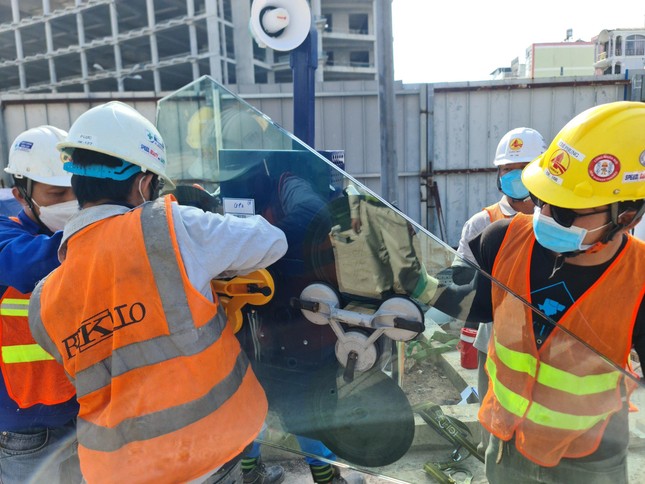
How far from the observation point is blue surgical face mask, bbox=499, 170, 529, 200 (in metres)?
2.72

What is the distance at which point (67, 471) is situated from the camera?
1874 mm

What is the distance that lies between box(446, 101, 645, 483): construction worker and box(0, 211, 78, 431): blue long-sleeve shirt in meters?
1.39

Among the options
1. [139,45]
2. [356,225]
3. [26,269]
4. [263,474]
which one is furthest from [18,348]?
[139,45]

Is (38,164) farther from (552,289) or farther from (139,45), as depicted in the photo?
(139,45)

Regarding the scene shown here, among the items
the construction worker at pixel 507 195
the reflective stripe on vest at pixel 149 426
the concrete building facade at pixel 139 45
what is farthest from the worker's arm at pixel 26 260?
the concrete building facade at pixel 139 45

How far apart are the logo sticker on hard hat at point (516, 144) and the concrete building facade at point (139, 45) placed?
3405 cm

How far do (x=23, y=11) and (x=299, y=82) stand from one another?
49.5m

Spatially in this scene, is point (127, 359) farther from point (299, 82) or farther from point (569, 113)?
point (569, 113)

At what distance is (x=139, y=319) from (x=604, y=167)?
1.31 m

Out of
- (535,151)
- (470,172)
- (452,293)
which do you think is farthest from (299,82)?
(470,172)

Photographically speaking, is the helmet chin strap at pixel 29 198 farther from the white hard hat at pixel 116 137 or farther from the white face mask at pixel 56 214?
the white hard hat at pixel 116 137

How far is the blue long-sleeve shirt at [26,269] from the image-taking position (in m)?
1.56

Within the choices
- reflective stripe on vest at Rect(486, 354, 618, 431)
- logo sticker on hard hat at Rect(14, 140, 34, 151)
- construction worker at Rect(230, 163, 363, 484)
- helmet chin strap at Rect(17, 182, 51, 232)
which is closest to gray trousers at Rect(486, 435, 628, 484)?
reflective stripe on vest at Rect(486, 354, 618, 431)

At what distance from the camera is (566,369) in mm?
1254
